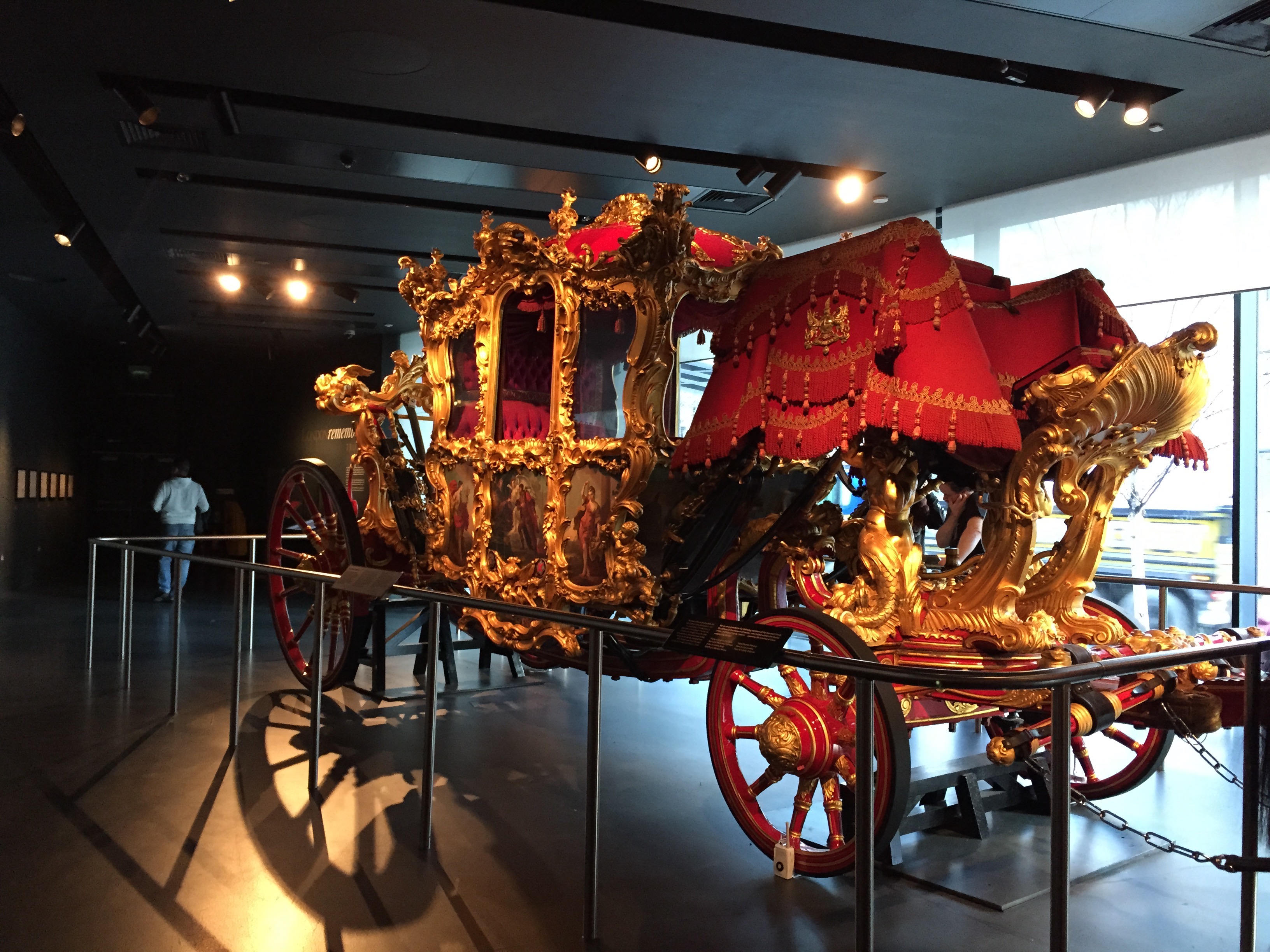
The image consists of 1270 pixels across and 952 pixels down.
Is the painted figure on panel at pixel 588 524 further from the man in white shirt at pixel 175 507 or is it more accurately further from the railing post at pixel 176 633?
the man in white shirt at pixel 175 507

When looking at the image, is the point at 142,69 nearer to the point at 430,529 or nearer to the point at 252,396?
the point at 430,529

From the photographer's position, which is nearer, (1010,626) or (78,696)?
(1010,626)

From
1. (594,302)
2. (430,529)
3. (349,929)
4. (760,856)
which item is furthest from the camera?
(430,529)

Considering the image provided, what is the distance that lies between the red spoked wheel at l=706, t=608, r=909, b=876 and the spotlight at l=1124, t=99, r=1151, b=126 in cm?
336

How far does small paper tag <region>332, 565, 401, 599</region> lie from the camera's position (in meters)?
3.16

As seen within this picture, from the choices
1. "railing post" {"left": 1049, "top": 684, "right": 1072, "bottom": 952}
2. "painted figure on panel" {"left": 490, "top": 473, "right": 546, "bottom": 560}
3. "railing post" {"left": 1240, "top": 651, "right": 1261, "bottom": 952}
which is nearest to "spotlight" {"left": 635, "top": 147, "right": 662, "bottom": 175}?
"painted figure on panel" {"left": 490, "top": 473, "right": 546, "bottom": 560}

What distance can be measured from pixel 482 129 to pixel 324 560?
2.56m

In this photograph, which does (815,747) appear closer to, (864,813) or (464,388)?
(864,813)

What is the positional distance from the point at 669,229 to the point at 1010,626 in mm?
1680

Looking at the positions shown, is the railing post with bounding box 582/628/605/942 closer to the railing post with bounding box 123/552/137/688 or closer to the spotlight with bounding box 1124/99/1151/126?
the railing post with bounding box 123/552/137/688

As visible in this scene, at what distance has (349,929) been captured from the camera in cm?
255

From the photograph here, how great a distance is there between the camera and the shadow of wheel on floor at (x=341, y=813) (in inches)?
108

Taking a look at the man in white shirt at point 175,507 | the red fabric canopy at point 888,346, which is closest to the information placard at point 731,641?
the red fabric canopy at point 888,346

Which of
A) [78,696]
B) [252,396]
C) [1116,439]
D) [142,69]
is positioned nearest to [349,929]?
[1116,439]
